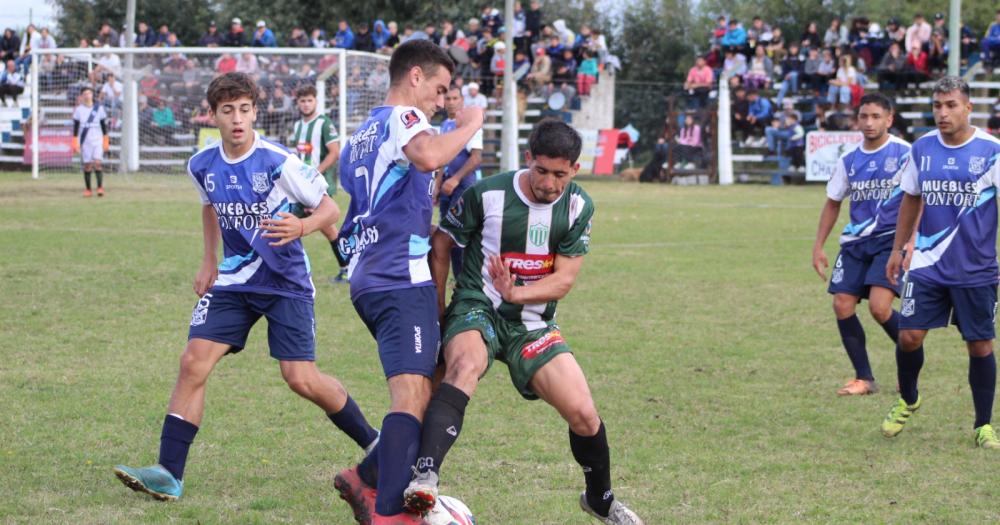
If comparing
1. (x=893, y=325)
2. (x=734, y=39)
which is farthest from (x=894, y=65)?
(x=893, y=325)

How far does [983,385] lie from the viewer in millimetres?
6914

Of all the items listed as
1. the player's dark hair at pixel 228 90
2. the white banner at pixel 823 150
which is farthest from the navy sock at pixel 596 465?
the white banner at pixel 823 150

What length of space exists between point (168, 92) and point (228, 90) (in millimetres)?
21703

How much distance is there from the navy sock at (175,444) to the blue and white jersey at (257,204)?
2.15 ft

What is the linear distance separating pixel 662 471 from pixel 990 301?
226 cm

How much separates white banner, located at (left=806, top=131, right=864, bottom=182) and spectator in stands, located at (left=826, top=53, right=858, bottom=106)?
1011 millimetres

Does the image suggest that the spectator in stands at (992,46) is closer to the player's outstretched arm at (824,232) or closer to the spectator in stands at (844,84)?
the spectator in stands at (844,84)

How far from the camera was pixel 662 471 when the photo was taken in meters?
6.06

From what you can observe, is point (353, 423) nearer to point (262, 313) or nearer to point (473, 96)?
point (262, 313)

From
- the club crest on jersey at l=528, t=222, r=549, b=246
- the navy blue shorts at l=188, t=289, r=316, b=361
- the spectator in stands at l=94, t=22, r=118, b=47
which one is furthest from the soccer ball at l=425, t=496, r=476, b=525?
the spectator in stands at l=94, t=22, r=118, b=47

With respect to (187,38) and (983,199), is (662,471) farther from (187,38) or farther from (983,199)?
(187,38)

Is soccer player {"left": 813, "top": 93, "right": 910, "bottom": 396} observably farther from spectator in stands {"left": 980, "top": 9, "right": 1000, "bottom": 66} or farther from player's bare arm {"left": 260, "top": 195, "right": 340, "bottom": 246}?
spectator in stands {"left": 980, "top": 9, "right": 1000, "bottom": 66}

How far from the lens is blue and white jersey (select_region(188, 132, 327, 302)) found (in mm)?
5699

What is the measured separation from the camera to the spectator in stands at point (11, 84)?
106 ft
